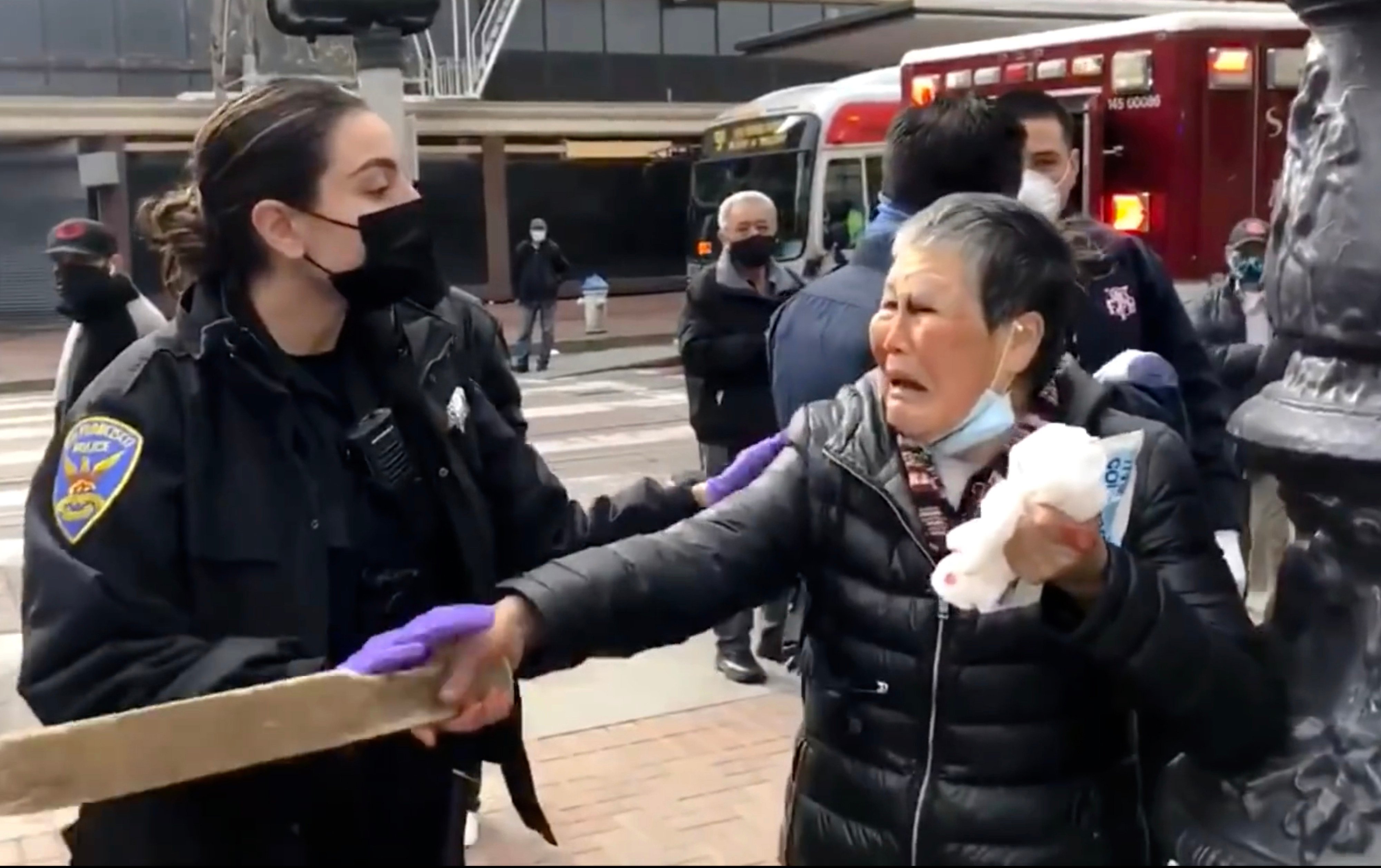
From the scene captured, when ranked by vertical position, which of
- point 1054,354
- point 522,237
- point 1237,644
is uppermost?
point 1054,354

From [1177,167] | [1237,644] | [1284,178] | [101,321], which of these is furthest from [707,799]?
[1177,167]

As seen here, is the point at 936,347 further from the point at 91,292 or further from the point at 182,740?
the point at 91,292

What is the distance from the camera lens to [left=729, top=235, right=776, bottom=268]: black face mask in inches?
269

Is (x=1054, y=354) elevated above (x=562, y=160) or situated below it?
above

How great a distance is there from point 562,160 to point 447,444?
95.4ft

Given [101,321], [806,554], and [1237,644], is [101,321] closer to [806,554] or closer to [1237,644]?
[806,554]

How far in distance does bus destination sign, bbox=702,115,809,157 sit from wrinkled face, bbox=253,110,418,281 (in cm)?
1457

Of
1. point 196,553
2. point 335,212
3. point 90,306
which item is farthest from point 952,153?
point 90,306

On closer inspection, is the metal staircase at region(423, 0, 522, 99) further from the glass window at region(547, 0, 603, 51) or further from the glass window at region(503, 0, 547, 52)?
the glass window at region(547, 0, 603, 51)

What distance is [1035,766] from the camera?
7.26 ft

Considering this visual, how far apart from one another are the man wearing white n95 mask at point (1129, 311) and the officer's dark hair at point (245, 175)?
2023 mm

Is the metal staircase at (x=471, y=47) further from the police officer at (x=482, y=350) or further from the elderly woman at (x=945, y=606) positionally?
the elderly woman at (x=945, y=606)

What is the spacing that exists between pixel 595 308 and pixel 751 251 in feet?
56.0

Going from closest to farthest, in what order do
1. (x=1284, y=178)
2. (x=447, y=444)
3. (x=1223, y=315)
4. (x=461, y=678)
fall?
(x=461, y=678)
(x=1284, y=178)
(x=447, y=444)
(x=1223, y=315)
